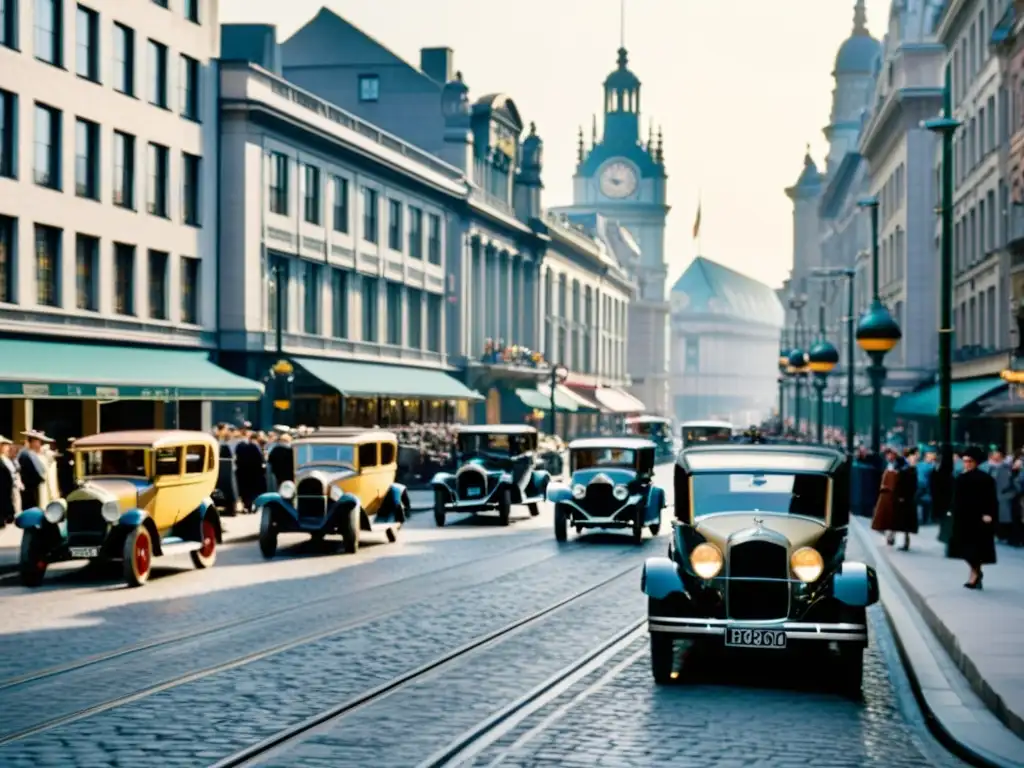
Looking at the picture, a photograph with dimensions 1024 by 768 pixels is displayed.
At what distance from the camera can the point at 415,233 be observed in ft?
219

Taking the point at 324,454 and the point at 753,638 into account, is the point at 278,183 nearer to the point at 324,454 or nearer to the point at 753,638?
the point at 324,454

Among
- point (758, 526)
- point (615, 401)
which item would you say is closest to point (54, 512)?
point (758, 526)

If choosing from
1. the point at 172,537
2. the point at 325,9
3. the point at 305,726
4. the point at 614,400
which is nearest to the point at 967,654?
the point at 305,726

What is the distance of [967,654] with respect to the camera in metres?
13.8

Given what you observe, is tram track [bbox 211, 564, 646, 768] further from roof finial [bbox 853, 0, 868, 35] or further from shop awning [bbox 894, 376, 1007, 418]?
roof finial [bbox 853, 0, 868, 35]

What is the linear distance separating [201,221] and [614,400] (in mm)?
62497

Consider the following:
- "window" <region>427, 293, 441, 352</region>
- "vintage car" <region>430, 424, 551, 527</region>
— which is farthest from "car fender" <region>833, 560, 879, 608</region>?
"window" <region>427, 293, 441, 352</region>

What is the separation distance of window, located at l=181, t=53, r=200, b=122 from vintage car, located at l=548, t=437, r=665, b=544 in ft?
69.2

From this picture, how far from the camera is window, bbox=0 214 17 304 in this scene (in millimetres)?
37125

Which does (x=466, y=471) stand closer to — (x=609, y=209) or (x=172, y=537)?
(x=172, y=537)

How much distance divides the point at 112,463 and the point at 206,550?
233cm

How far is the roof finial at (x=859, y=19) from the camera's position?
486 feet

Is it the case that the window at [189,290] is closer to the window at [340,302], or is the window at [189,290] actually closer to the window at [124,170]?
the window at [124,170]

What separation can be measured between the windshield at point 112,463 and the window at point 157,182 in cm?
2378
